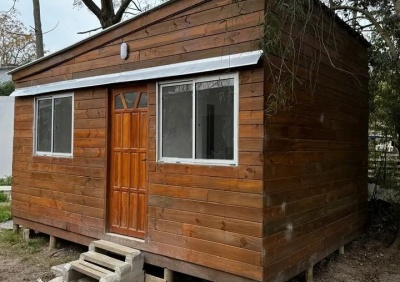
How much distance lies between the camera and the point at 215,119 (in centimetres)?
381

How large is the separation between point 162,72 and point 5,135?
9980 mm

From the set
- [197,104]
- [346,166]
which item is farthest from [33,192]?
[346,166]

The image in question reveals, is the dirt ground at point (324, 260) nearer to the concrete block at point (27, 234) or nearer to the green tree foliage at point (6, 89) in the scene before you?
the concrete block at point (27, 234)

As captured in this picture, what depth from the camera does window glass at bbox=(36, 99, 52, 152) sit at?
5.73 metres

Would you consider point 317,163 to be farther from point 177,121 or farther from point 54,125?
point 54,125

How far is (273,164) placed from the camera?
3.54 meters

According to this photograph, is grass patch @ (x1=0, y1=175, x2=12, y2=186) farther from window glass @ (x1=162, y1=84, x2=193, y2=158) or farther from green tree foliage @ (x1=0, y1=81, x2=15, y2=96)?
window glass @ (x1=162, y1=84, x2=193, y2=158)

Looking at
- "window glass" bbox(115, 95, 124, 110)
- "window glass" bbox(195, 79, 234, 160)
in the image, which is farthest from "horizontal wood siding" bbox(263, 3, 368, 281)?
"window glass" bbox(115, 95, 124, 110)

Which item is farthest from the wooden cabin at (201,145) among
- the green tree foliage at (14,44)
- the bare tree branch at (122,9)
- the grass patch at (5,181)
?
the green tree foliage at (14,44)

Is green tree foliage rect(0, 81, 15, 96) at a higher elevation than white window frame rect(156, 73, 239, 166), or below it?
higher

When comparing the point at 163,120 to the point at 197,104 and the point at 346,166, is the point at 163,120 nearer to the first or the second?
the point at 197,104

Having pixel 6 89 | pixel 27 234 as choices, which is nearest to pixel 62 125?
pixel 27 234

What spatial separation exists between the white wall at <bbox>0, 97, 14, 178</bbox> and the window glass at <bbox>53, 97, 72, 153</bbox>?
7.71 m

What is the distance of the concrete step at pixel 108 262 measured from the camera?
4.03 m
